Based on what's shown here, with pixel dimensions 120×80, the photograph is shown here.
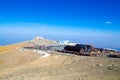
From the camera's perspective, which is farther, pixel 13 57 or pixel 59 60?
pixel 13 57

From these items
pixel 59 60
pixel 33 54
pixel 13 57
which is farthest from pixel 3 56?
pixel 59 60

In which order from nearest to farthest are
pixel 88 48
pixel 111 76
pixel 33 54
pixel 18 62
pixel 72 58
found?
pixel 111 76
pixel 72 58
pixel 18 62
pixel 33 54
pixel 88 48

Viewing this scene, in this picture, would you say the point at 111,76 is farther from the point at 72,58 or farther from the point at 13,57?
the point at 13,57

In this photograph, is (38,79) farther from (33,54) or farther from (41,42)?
(41,42)

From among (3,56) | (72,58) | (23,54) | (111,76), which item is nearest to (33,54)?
(23,54)

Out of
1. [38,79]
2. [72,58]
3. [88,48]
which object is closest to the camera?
[38,79]

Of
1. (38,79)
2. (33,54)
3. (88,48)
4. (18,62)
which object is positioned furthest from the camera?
(88,48)
